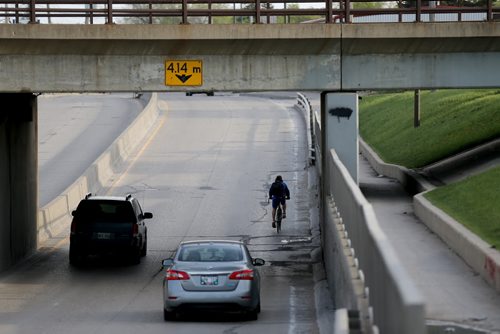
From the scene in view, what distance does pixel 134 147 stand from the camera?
58312mm

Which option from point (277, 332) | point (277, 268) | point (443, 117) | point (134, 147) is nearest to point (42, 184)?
point (134, 147)

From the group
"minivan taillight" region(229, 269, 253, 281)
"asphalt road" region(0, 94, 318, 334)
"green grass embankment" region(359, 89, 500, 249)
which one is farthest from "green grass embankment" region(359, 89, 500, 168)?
"minivan taillight" region(229, 269, 253, 281)

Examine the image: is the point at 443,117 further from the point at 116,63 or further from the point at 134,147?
the point at 116,63

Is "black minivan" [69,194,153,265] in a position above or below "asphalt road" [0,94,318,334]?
above

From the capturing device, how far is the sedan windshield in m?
20.8

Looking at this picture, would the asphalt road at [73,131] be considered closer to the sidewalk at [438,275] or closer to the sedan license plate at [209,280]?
the sidewalk at [438,275]

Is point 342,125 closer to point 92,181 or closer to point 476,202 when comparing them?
point 476,202

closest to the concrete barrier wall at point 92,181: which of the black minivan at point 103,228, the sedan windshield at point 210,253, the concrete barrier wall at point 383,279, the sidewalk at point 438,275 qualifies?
the black minivan at point 103,228

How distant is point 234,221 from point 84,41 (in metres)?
12.8

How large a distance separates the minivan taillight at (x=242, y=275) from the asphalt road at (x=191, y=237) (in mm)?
818

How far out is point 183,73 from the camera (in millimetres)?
26281

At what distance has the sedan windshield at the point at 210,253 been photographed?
68.3ft

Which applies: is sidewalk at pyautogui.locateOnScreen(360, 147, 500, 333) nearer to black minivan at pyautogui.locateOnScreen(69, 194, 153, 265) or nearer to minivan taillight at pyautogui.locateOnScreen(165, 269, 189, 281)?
minivan taillight at pyautogui.locateOnScreen(165, 269, 189, 281)

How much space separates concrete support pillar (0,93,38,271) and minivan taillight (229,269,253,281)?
10.0 meters
